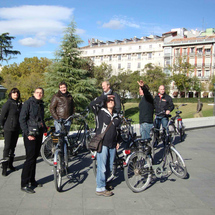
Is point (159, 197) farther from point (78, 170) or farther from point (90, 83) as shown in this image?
point (90, 83)

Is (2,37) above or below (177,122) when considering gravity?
above

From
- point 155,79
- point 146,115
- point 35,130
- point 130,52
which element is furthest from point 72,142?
point 130,52

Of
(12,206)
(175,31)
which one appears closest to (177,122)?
(12,206)

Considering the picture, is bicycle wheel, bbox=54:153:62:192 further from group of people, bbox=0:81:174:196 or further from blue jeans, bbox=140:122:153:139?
blue jeans, bbox=140:122:153:139

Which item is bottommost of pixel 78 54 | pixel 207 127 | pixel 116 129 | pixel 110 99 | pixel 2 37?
pixel 207 127

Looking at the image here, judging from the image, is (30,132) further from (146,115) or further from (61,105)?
(146,115)

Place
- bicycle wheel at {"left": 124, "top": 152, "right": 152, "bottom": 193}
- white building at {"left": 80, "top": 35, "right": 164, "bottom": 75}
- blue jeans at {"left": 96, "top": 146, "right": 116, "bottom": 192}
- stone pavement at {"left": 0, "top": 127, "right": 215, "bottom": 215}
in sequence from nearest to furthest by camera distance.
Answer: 1. stone pavement at {"left": 0, "top": 127, "right": 215, "bottom": 215}
2. blue jeans at {"left": 96, "top": 146, "right": 116, "bottom": 192}
3. bicycle wheel at {"left": 124, "top": 152, "right": 152, "bottom": 193}
4. white building at {"left": 80, "top": 35, "right": 164, "bottom": 75}

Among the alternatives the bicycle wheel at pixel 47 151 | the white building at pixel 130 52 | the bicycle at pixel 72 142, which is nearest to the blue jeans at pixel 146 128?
the bicycle at pixel 72 142

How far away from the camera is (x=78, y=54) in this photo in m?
21.3

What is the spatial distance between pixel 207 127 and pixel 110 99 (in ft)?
38.8

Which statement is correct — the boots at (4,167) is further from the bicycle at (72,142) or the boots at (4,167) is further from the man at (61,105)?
the man at (61,105)

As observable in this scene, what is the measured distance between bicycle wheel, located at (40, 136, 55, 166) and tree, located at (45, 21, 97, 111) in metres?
13.5

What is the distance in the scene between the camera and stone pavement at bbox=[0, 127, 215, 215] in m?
4.20

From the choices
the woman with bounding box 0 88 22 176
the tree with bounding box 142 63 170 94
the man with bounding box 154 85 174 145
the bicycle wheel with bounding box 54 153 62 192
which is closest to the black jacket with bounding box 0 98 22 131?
the woman with bounding box 0 88 22 176
